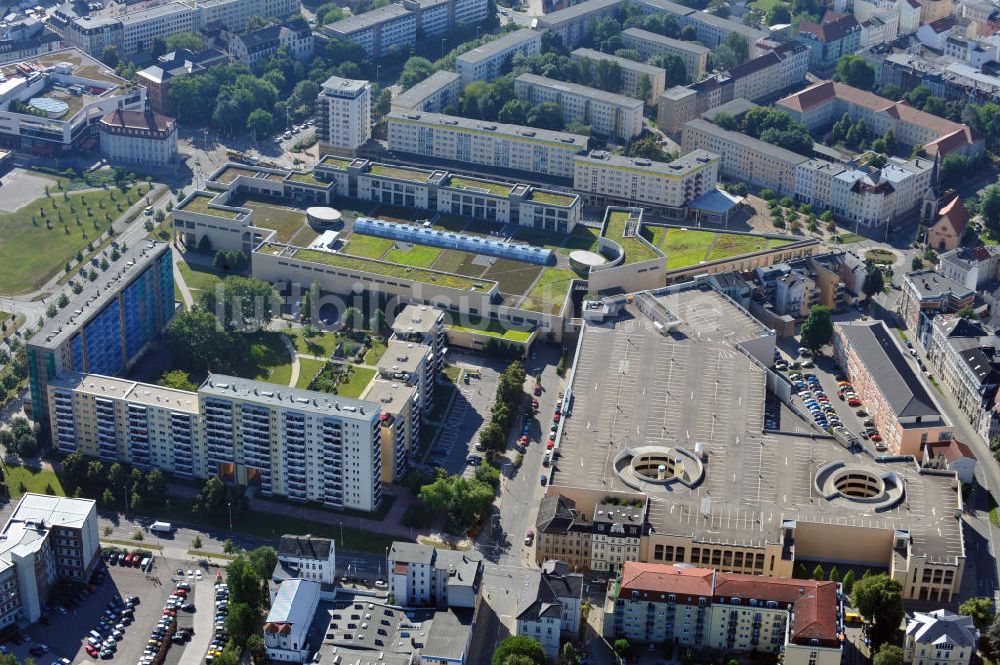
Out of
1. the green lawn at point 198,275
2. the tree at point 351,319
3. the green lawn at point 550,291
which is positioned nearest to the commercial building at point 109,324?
the green lawn at point 198,275

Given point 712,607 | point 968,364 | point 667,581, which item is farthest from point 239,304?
point 968,364

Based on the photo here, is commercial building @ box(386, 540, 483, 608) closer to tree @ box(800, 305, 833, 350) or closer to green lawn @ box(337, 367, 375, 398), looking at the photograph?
green lawn @ box(337, 367, 375, 398)

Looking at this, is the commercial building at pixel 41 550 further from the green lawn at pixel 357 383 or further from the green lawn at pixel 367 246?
the green lawn at pixel 367 246

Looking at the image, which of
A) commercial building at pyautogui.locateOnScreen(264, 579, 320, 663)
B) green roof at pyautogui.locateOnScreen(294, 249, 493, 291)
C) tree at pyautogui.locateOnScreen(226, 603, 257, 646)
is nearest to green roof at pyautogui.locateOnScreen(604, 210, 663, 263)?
green roof at pyautogui.locateOnScreen(294, 249, 493, 291)

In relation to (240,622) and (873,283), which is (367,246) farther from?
(240,622)

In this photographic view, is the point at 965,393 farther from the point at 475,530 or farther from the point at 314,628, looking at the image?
the point at 314,628
